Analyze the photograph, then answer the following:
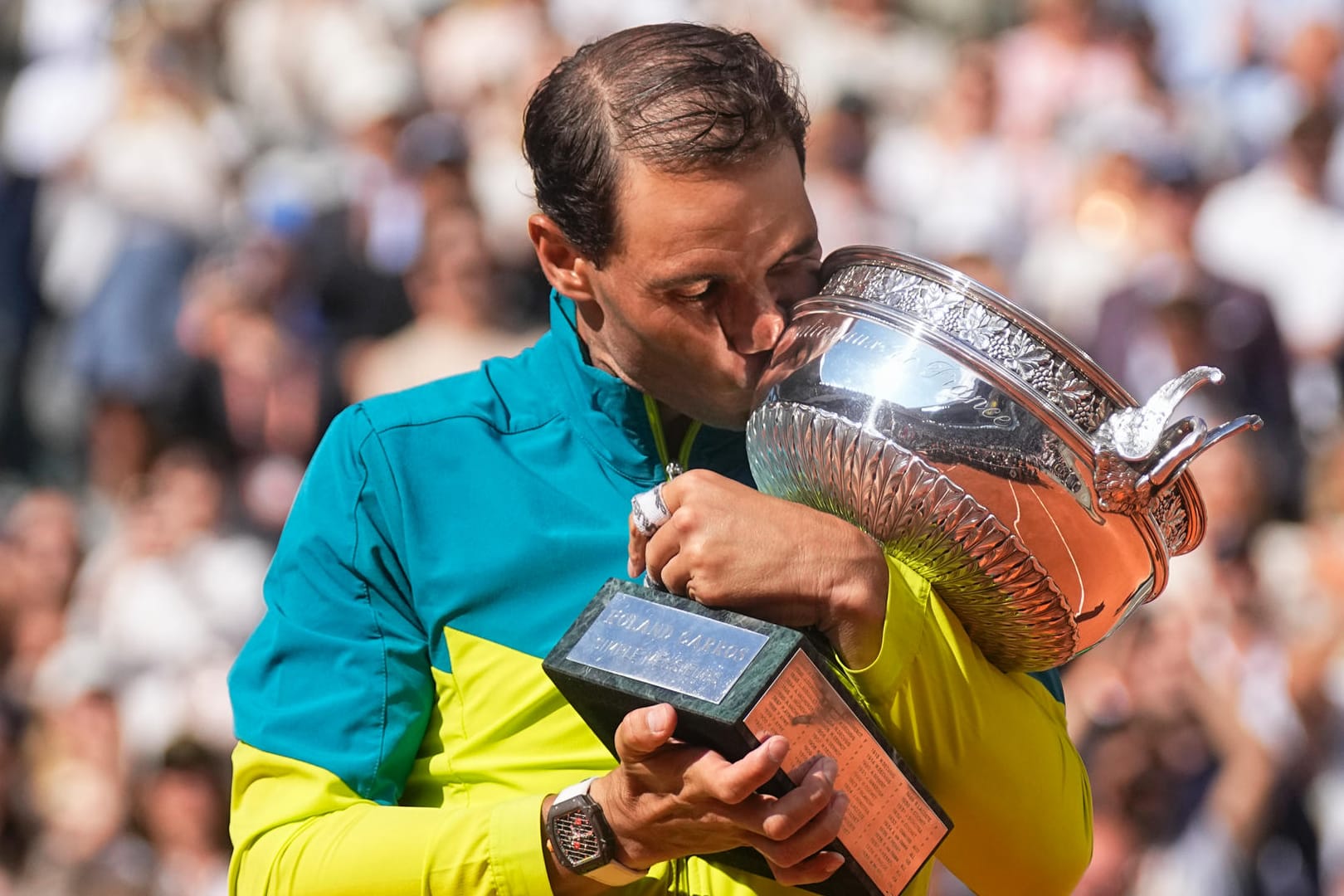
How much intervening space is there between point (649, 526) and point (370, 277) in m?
4.76

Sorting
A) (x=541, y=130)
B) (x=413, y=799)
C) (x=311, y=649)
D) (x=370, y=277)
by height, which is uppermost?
→ (x=541, y=130)

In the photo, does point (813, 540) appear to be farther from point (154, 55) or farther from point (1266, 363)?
point (154, 55)

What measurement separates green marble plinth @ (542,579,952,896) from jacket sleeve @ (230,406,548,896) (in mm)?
196

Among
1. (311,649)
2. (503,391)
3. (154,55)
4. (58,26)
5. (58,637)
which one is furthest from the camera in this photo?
(58,26)

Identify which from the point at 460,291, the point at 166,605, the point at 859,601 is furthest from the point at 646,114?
the point at 166,605

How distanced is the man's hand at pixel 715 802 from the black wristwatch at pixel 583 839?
28 mm

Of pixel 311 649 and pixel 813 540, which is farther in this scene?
pixel 311 649

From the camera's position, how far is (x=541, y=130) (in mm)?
2039

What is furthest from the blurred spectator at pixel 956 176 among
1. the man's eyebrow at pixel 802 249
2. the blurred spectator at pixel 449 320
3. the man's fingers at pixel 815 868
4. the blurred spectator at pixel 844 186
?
the man's fingers at pixel 815 868

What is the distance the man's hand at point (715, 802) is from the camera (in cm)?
156

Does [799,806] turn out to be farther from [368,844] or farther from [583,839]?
[368,844]

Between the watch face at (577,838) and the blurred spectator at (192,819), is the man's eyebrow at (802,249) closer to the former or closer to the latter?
the watch face at (577,838)

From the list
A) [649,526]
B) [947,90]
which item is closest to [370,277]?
[947,90]

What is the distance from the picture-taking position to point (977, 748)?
178cm
